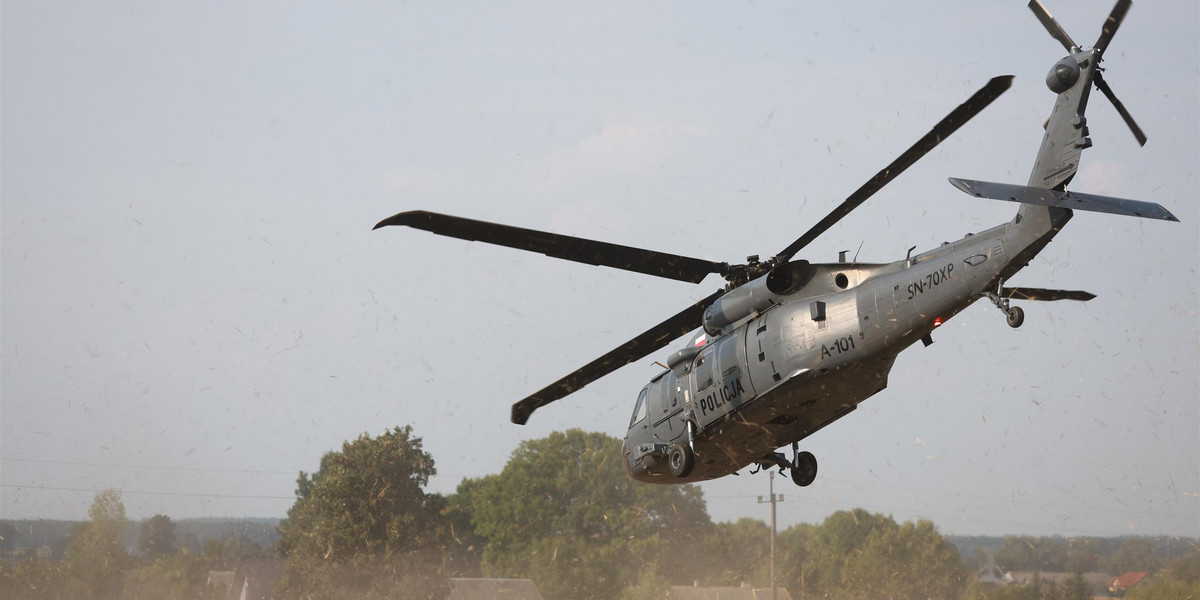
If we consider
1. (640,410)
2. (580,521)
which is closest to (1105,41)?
(640,410)

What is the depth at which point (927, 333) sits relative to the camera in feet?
35.1

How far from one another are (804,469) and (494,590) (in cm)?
3052

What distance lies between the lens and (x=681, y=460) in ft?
43.5

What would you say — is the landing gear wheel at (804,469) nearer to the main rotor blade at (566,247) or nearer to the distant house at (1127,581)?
the main rotor blade at (566,247)

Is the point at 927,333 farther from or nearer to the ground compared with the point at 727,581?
farther from the ground

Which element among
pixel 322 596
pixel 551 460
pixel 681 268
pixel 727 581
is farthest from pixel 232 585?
pixel 681 268

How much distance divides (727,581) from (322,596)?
17.1m

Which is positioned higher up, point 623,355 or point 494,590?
point 623,355

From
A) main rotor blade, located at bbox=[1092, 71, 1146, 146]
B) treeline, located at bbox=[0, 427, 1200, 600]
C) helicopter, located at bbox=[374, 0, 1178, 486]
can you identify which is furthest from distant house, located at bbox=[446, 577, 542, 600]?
main rotor blade, located at bbox=[1092, 71, 1146, 146]

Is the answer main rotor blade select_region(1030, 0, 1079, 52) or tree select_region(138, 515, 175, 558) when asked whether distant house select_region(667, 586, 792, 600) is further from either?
main rotor blade select_region(1030, 0, 1079, 52)

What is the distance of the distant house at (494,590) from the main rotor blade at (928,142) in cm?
3213

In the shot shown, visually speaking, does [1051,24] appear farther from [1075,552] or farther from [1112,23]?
[1075,552]

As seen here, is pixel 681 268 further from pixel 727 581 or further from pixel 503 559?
pixel 503 559

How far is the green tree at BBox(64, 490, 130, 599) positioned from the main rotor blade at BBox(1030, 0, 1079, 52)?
31.1 metres
